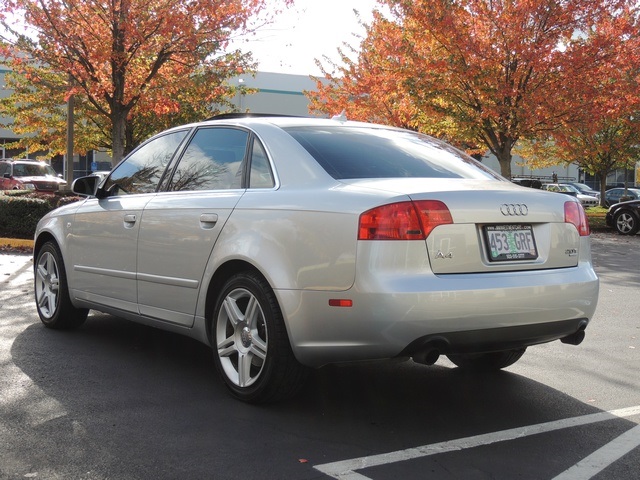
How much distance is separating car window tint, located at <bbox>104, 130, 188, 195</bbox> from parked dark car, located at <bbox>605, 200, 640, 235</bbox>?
62.8ft

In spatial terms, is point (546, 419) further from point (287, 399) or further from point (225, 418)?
point (225, 418)

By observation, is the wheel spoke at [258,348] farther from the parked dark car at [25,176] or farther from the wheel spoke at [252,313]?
the parked dark car at [25,176]

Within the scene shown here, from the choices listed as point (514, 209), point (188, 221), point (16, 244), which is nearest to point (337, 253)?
point (514, 209)

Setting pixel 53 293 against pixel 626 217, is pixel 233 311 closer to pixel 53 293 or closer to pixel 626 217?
pixel 53 293

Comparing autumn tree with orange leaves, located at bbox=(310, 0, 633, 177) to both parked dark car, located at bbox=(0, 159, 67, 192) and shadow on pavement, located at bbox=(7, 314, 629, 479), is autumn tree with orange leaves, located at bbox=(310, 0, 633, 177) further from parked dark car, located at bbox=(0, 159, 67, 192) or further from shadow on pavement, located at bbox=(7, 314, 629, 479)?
shadow on pavement, located at bbox=(7, 314, 629, 479)

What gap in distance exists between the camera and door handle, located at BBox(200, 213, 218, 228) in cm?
489

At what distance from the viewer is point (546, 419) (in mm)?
4504

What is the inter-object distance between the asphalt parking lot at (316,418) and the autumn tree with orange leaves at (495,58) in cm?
1514

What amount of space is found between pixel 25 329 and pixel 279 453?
3760 mm

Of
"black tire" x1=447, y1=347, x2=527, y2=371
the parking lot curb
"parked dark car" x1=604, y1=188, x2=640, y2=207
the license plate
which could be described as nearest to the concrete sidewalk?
the parking lot curb

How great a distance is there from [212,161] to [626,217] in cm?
1974

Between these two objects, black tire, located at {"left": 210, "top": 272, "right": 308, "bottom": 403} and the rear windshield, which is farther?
the rear windshield

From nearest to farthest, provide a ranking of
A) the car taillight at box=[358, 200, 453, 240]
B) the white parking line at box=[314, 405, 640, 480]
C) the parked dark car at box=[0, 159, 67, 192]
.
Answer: the white parking line at box=[314, 405, 640, 480], the car taillight at box=[358, 200, 453, 240], the parked dark car at box=[0, 159, 67, 192]

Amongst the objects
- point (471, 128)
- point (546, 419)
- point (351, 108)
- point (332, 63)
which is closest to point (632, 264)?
point (471, 128)
